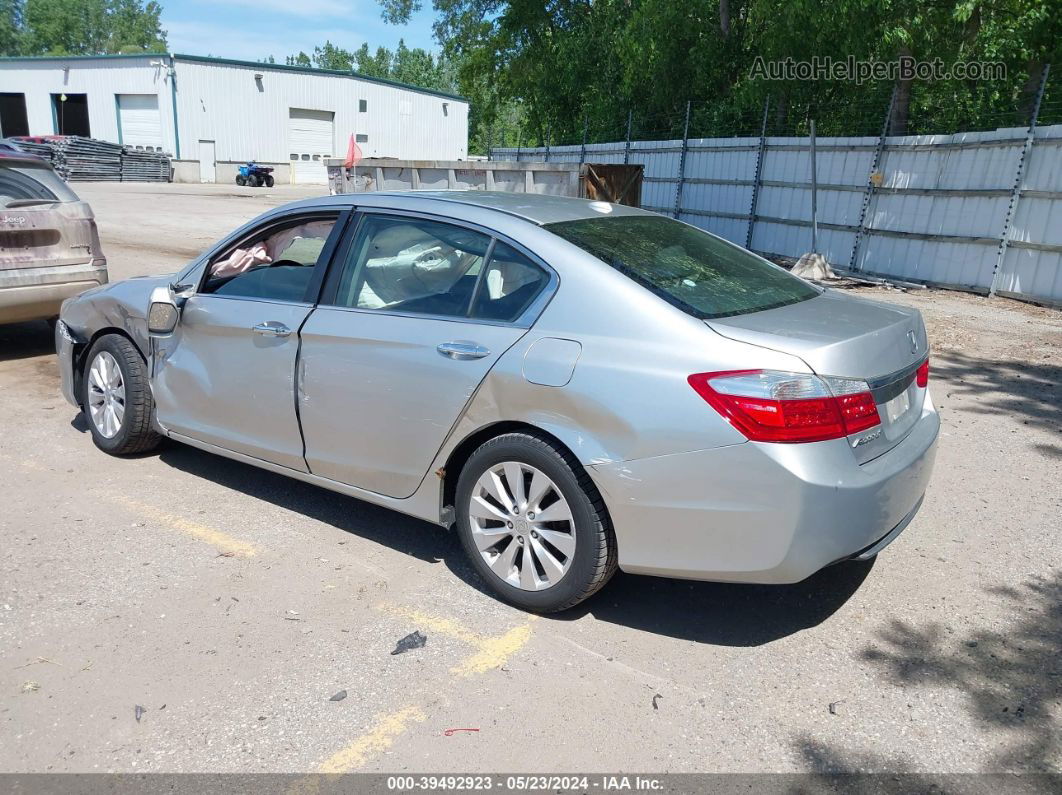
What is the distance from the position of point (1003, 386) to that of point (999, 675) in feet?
15.5

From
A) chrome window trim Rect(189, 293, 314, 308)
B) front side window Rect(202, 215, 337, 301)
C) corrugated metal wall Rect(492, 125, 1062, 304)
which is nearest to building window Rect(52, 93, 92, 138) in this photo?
corrugated metal wall Rect(492, 125, 1062, 304)

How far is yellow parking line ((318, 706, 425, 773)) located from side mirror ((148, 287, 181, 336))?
2.74 meters

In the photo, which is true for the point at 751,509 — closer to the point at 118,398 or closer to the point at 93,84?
the point at 118,398

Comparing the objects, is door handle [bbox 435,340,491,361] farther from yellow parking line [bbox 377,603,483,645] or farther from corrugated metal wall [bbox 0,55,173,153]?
corrugated metal wall [bbox 0,55,173,153]

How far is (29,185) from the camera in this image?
24.0 ft

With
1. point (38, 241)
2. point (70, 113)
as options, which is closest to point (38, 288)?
point (38, 241)

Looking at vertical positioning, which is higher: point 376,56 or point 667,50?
point 376,56

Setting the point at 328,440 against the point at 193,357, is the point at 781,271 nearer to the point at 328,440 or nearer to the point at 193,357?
the point at 328,440

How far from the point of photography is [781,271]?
4.31m

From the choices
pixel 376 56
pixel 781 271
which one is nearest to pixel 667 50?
pixel 781 271

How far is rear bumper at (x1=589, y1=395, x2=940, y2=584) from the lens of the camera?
2.95 meters

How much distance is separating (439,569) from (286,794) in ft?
4.92

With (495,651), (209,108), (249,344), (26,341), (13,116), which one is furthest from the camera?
(13,116)

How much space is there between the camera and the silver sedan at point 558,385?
3.02m
